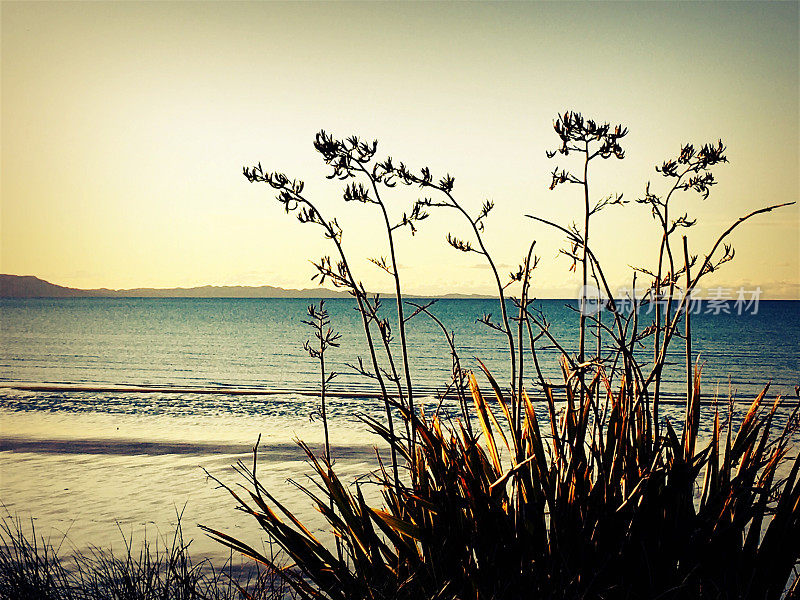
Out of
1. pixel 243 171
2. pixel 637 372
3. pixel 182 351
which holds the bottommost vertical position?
pixel 182 351

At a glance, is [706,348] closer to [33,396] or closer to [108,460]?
[33,396]

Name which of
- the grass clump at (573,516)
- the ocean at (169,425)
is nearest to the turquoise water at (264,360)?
the ocean at (169,425)

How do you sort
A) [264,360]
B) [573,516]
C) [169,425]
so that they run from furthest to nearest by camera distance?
[264,360] < [169,425] < [573,516]

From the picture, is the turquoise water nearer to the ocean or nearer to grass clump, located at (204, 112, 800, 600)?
the ocean

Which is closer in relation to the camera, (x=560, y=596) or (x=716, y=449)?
(x=560, y=596)

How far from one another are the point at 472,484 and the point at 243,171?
116 centimetres

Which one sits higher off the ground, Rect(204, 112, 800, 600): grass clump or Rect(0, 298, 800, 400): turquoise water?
Rect(204, 112, 800, 600): grass clump

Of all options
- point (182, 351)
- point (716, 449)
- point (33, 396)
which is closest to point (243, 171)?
point (716, 449)

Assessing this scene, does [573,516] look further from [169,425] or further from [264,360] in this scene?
[264,360]

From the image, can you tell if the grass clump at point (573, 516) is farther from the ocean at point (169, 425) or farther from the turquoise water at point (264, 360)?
the turquoise water at point (264, 360)

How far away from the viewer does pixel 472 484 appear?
182 centimetres

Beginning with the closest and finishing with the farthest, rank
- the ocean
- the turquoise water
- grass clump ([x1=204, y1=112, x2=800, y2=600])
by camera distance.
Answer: grass clump ([x1=204, y1=112, x2=800, y2=600]) → the ocean → the turquoise water

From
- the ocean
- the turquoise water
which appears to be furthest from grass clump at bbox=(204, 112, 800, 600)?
the turquoise water

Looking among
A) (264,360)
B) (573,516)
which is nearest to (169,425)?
(573,516)
